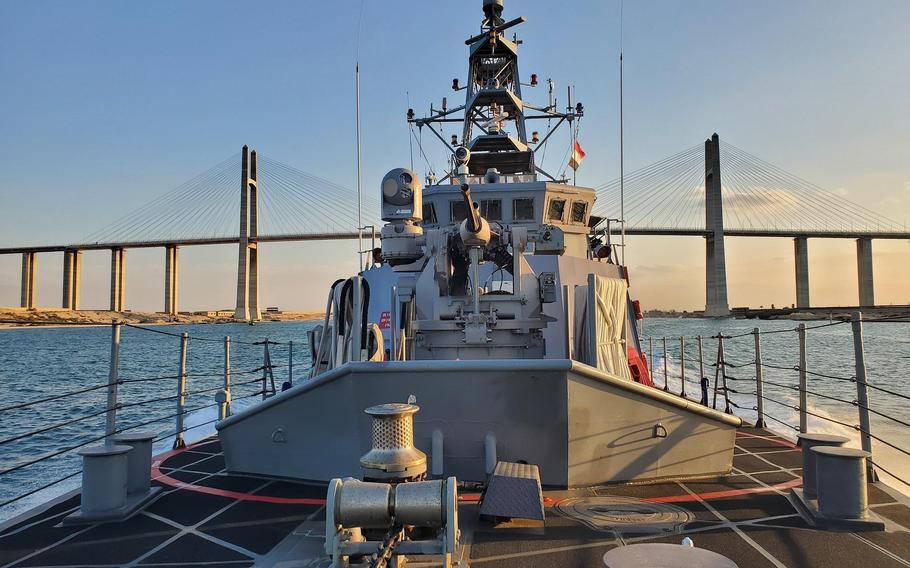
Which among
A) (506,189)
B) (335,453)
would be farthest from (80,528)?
(506,189)

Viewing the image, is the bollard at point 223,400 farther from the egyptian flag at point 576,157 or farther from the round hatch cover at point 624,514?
the egyptian flag at point 576,157

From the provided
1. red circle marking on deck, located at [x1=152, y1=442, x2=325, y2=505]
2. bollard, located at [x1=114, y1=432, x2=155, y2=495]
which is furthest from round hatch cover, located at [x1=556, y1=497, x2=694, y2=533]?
bollard, located at [x1=114, y1=432, x2=155, y2=495]

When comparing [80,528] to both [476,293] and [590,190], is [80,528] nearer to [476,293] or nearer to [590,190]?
[476,293]

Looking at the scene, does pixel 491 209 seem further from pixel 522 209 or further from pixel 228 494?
pixel 228 494

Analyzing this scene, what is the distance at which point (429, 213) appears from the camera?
8883 millimetres

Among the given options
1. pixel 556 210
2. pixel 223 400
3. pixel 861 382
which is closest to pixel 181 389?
pixel 223 400

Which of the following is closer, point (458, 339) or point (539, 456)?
point (539, 456)

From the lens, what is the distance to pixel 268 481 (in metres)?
6.13

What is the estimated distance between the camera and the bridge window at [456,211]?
8.73 m

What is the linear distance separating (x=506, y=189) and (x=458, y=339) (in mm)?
2893

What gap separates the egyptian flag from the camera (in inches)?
548

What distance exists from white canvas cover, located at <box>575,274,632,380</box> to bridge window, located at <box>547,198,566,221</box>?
1573 mm

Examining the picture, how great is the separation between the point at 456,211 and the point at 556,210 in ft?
4.74

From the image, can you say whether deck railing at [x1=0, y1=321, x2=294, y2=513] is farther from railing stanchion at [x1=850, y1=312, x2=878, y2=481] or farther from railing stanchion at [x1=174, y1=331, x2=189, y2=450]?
railing stanchion at [x1=850, y1=312, x2=878, y2=481]
